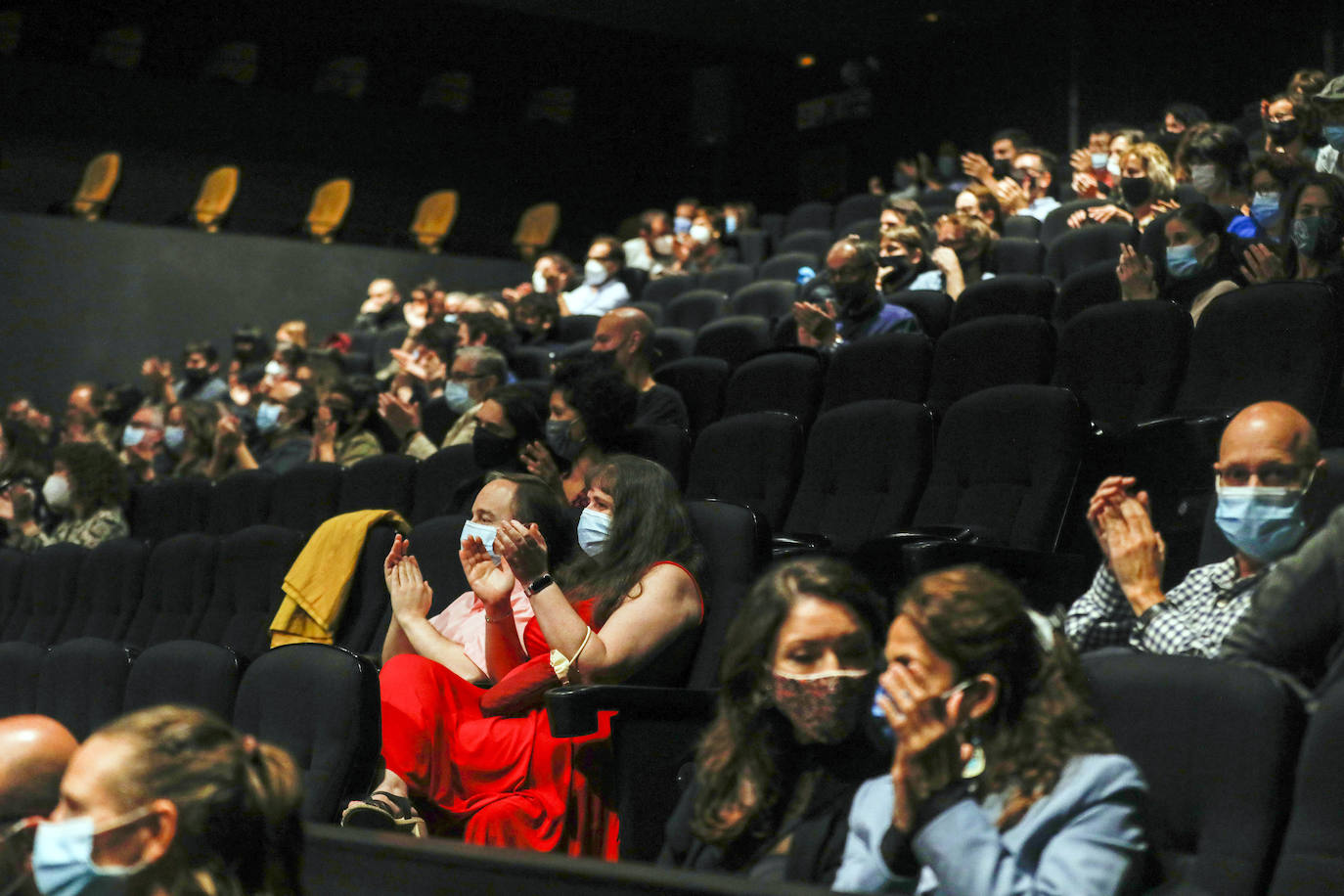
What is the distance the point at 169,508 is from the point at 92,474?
0.31m

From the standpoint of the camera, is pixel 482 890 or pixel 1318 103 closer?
pixel 482 890

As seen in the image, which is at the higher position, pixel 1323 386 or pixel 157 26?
pixel 157 26

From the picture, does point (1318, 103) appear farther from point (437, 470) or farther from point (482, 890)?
point (482, 890)

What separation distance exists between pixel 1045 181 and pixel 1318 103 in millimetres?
2382

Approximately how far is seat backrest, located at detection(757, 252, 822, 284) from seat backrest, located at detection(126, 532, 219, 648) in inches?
117

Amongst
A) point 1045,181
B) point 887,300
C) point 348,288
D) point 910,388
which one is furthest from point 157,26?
Answer: point 910,388

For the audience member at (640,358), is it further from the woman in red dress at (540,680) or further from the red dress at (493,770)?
the red dress at (493,770)

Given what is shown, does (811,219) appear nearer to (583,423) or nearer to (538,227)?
(538,227)

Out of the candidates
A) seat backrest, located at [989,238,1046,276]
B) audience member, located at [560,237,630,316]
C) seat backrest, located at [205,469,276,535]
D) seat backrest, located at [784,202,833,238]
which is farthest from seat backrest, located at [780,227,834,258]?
seat backrest, located at [205,469,276,535]

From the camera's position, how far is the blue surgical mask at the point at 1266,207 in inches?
143

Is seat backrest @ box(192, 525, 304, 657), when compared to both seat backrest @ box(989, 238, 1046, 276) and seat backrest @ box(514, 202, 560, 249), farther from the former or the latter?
seat backrest @ box(514, 202, 560, 249)

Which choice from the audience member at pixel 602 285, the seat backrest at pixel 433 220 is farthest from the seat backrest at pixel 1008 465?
the seat backrest at pixel 433 220

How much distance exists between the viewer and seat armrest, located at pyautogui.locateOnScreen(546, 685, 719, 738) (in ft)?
6.14

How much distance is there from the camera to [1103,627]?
70.2 inches
